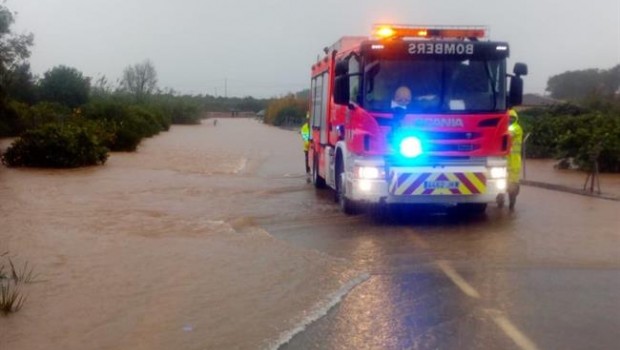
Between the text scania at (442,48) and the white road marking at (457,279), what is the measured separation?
12.7 ft

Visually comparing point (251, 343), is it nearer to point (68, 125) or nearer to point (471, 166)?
point (471, 166)

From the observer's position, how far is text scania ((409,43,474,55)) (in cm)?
1289

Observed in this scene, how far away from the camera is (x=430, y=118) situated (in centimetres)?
1284

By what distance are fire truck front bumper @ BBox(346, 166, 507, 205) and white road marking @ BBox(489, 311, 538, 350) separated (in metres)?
5.21

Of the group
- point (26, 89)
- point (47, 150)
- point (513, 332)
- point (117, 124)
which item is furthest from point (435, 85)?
point (26, 89)

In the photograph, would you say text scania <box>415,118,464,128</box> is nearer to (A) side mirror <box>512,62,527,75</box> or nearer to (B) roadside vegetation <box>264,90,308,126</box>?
(A) side mirror <box>512,62,527,75</box>

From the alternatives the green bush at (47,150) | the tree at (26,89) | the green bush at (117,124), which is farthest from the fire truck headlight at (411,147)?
the tree at (26,89)

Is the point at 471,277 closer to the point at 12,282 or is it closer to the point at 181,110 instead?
the point at 12,282

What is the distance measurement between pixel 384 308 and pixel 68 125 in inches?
792

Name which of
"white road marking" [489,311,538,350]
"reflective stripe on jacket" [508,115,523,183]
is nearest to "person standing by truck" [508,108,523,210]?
"reflective stripe on jacket" [508,115,523,183]

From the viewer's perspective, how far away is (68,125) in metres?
26.2

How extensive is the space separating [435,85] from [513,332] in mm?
6474

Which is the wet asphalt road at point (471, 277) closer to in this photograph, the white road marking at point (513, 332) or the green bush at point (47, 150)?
the white road marking at point (513, 332)

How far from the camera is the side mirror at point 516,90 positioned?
13125mm
